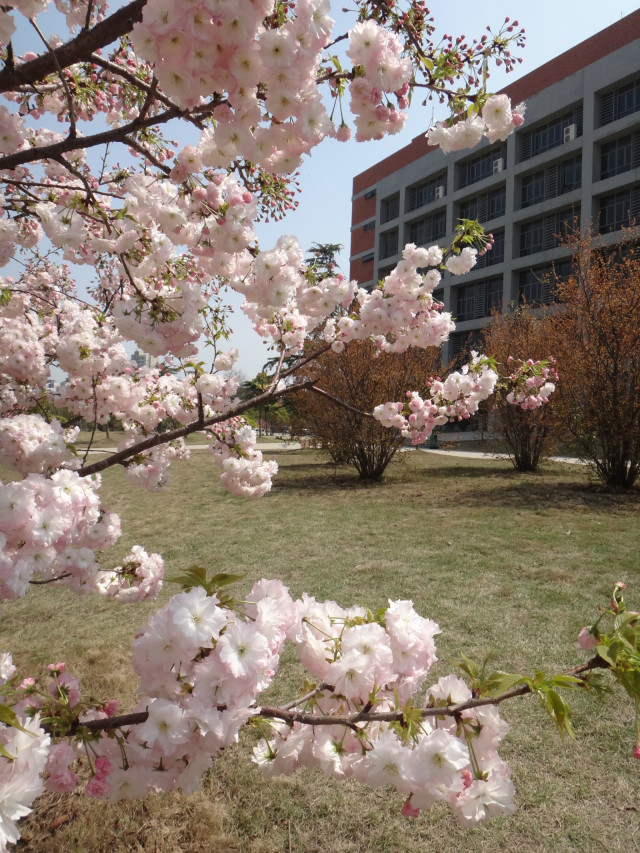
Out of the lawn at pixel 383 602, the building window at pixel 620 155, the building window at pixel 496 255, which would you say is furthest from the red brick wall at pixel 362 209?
the lawn at pixel 383 602

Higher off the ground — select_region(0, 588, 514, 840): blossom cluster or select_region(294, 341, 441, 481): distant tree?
select_region(294, 341, 441, 481): distant tree

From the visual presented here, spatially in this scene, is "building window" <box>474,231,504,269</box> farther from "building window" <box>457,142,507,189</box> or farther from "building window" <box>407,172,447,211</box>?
"building window" <box>407,172,447,211</box>

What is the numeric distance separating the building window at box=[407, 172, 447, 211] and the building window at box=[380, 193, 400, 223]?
1396mm

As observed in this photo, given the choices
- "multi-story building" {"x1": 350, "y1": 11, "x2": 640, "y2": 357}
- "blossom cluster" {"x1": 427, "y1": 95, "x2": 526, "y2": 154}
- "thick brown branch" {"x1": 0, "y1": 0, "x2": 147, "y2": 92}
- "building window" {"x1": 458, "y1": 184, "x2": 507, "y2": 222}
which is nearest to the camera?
"thick brown branch" {"x1": 0, "y1": 0, "x2": 147, "y2": 92}

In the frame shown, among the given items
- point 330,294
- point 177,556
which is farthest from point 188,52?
point 177,556

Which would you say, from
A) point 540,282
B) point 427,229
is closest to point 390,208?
point 427,229

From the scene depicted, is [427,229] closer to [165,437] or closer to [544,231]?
[544,231]

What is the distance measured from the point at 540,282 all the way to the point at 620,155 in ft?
20.9

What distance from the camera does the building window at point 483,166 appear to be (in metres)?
28.7

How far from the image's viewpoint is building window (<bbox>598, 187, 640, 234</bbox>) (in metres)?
22.8

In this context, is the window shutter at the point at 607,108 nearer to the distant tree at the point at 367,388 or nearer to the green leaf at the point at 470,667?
the distant tree at the point at 367,388

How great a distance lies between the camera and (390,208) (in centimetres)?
3809

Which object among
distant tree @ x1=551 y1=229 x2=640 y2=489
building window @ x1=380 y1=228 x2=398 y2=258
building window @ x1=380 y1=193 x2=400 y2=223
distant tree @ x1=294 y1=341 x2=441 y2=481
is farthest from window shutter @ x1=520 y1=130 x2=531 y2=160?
distant tree @ x1=294 y1=341 x2=441 y2=481

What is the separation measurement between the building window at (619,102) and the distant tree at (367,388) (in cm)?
2011
